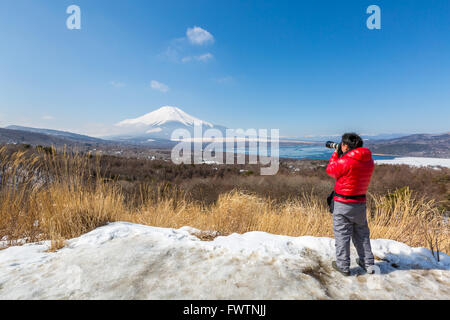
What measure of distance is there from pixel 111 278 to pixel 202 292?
807mm

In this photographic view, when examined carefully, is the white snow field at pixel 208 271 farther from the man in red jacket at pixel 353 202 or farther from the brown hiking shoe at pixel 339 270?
the man in red jacket at pixel 353 202

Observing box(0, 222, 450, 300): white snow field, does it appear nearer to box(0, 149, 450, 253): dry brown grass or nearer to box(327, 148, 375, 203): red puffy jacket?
box(0, 149, 450, 253): dry brown grass

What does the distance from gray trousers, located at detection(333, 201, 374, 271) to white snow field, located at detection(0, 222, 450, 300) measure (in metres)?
0.17

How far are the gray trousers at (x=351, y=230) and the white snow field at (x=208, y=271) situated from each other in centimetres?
17

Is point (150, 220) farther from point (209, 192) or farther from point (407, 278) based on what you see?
point (209, 192)

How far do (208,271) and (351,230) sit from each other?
153cm

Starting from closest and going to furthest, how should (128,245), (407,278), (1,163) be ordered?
(407,278)
(128,245)
(1,163)

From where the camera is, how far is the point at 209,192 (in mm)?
14312

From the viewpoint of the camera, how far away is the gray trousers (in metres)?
1.86

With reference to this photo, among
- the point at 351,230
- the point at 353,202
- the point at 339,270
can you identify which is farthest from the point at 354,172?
the point at 339,270

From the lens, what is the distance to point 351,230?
76.7 inches

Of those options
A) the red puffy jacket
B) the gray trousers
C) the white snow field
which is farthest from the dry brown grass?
the red puffy jacket

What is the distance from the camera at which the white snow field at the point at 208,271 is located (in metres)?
1.44
